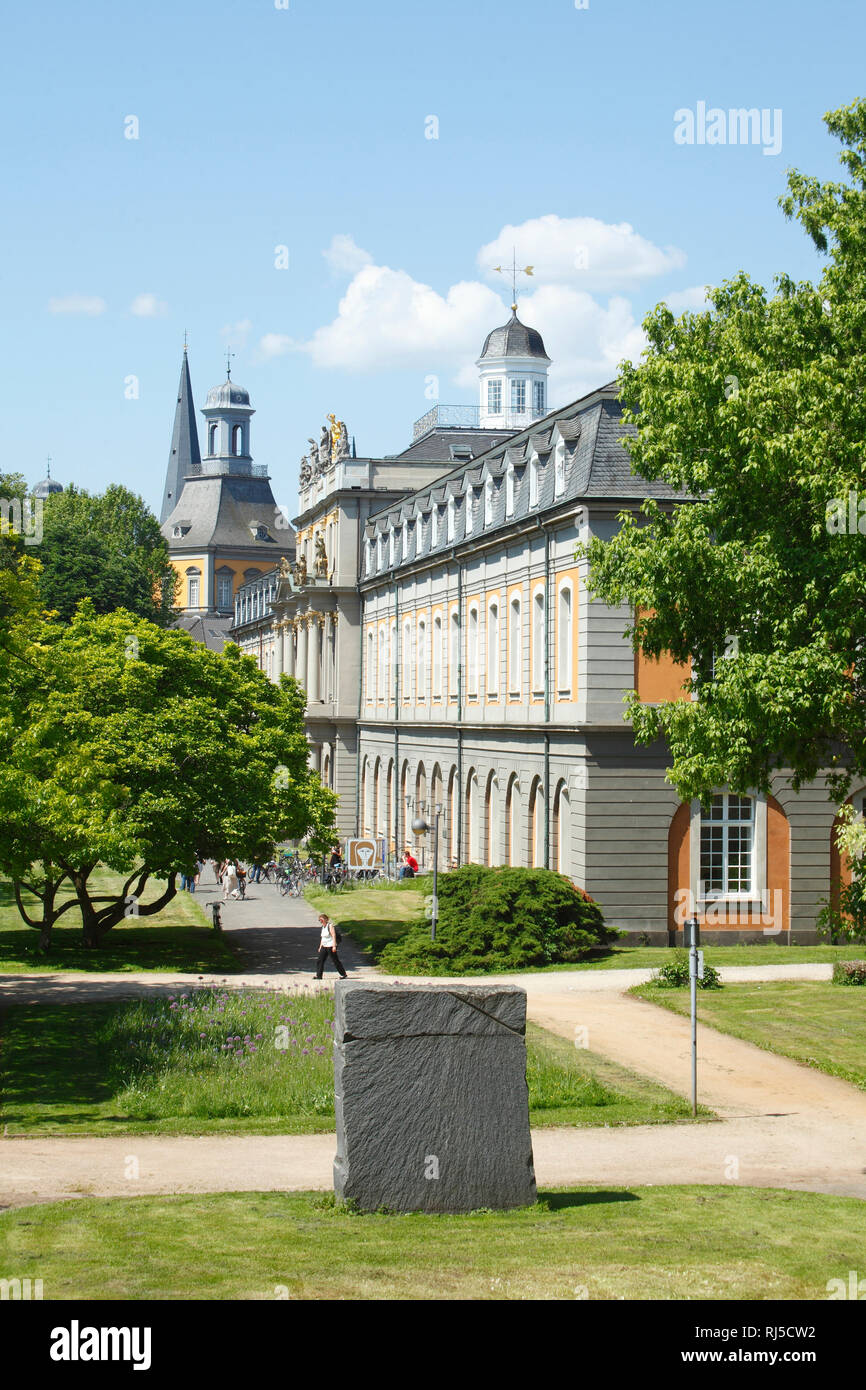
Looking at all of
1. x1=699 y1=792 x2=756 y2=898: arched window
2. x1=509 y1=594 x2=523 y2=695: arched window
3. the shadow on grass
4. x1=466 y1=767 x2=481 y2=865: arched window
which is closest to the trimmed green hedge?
x1=699 y1=792 x2=756 y2=898: arched window

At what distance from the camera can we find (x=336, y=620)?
68938 millimetres

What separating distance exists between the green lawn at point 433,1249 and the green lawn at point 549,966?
738 inches

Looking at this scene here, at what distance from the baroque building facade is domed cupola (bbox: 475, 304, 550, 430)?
420 inches

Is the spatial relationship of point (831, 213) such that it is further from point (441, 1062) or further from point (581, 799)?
point (581, 799)

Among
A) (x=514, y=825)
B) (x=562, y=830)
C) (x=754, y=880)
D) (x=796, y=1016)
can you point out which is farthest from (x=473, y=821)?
(x=796, y=1016)

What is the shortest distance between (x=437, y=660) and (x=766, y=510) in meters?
33.9

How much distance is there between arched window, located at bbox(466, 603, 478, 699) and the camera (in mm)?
45781

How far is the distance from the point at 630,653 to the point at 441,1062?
23157mm

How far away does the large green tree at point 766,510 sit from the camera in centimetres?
1680

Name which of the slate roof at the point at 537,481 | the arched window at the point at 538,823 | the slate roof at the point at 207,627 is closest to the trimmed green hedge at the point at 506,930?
the arched window at the point at 538,823

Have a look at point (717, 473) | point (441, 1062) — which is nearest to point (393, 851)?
point (717, 473)

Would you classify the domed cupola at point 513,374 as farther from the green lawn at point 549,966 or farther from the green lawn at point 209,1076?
the green lawn at point 209,1076

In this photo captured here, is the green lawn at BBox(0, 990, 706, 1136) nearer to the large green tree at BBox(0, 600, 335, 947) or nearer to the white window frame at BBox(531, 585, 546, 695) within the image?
the large green tree at BBox(0, 600, 335, 947)

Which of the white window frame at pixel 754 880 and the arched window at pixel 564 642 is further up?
the arched window at pixel 564 642
